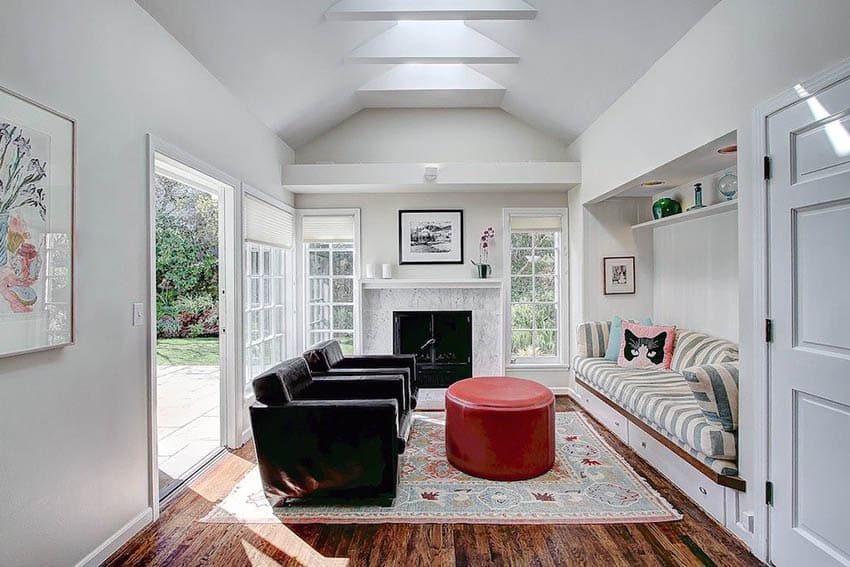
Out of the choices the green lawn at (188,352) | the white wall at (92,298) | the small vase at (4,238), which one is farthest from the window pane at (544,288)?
the green lawn at (188,352)

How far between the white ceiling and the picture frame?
106 cm

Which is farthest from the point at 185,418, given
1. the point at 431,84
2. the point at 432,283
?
the point at 431,84

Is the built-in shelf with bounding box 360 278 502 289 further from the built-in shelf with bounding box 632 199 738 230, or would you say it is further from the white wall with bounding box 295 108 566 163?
the built-in shelf with bounding box 632 199 738 230

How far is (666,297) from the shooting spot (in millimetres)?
4613

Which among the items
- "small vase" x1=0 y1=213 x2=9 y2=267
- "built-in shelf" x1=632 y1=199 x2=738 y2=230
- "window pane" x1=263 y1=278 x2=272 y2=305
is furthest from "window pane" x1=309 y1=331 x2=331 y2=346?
"small vase" x1=0 y1=213 x2=9 y2=267

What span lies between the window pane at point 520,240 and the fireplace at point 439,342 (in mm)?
929

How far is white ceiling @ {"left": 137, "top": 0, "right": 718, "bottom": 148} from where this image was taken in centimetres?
280

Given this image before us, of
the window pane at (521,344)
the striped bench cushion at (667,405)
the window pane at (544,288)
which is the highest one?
the window pane at (544,288)

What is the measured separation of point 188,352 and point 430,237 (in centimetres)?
440

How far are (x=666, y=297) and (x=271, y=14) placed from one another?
4.11m

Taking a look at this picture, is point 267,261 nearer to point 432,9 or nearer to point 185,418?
point 185,418

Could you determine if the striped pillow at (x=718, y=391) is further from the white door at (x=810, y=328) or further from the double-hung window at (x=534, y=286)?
the double-hung window at (x=534, y=286)

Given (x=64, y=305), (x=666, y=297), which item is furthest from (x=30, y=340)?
(x=666, y=297)

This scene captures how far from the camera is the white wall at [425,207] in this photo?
5.27 m
